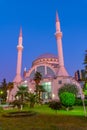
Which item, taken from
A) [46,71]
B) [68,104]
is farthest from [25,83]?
[68,104]

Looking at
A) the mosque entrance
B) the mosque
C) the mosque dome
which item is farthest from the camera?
the mosque dome

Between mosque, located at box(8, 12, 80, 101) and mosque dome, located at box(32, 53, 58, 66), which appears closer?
mosque, located at box(8, 12, 80, 101)

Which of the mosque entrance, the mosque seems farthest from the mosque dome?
the mosque entrance

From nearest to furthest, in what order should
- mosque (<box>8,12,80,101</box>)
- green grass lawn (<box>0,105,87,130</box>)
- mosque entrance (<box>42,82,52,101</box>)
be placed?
green grass lawn (<box>0,105,87,130</box>), mosque entrance (<box>42,82,52,101</box>), mosque (<box>8,12,80,101</box>)

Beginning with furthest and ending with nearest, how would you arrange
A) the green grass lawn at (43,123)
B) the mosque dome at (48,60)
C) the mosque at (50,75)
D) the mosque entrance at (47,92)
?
the mosque dome at (48,60)
the mosque at (50,75)
the mosque entrance at (47,92)
the green grass lawn at (43,123)

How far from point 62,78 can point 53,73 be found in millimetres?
12311

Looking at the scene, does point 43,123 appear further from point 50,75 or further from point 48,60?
point 48,60

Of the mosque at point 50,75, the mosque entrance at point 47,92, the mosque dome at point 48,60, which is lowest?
the mosque entrance at point 47,92

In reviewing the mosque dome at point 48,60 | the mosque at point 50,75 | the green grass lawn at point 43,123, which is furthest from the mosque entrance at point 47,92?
the green grass lawn at point 43,123

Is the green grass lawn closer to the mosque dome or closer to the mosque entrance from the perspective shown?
the mosque entrance

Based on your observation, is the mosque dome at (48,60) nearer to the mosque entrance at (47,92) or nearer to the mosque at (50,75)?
the mosque at (50,75)

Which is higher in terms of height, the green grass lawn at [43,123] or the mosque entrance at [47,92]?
the mosque entrance at [47,92]

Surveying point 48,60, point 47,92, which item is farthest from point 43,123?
point 48,60

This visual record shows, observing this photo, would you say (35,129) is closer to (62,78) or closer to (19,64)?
(62,78)
